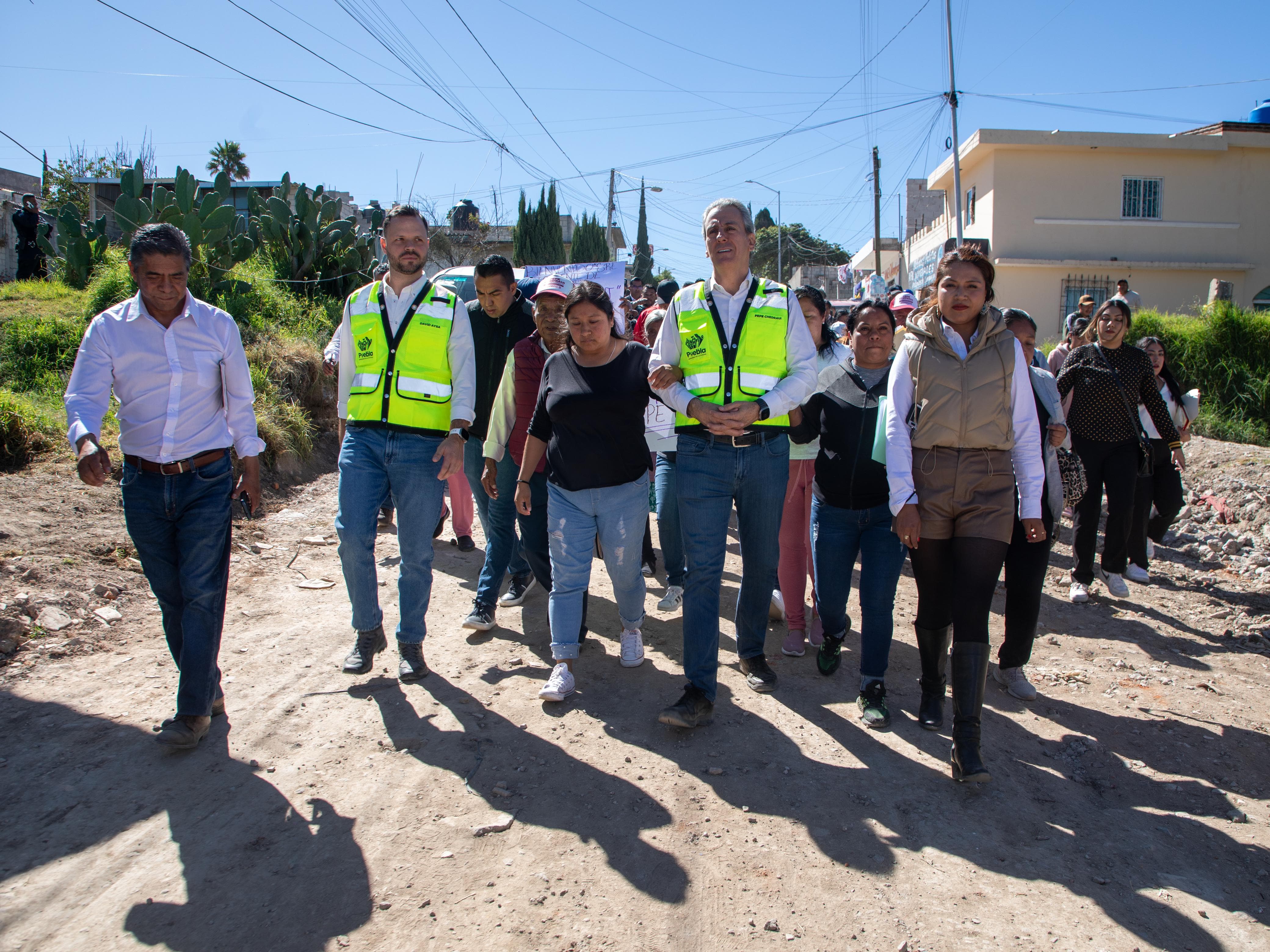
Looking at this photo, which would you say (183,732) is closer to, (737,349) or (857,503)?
(737,349)

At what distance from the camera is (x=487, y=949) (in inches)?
90.8

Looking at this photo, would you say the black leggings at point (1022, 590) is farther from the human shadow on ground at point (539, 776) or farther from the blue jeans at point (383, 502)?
the blue jeans at point (383, 502)

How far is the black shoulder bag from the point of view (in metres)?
5.53

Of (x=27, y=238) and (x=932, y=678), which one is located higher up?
(x=27, y=238)

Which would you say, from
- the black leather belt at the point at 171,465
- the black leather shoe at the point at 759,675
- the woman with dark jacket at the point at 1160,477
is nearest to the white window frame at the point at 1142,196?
the woman with dark jacket at the point at 1160,477

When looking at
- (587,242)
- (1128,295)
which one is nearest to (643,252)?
(587,242)

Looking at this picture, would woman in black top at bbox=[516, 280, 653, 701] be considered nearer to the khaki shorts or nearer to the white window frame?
the khaki shorts

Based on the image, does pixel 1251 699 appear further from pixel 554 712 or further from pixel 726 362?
pixel 554 712

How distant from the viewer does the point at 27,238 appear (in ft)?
47.8

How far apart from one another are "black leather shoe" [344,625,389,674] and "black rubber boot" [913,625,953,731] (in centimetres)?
261

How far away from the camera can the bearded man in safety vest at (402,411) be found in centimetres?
390

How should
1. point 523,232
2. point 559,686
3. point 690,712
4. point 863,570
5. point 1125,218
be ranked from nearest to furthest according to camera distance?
point 690,712, point 559,686, point 863,570, point 1125,218, point 523,232

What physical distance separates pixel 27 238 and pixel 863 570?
54.4ft

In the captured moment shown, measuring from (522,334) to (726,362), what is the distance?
1.97 metres
